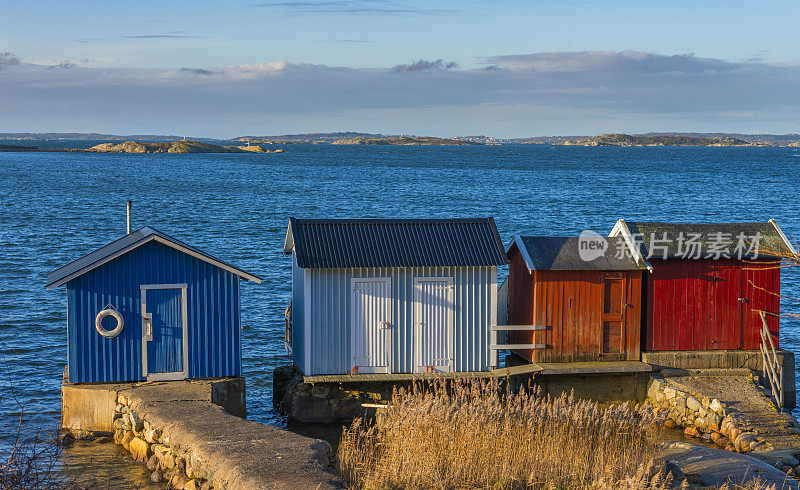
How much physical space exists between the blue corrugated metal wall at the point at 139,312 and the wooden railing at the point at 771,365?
10.7 metres

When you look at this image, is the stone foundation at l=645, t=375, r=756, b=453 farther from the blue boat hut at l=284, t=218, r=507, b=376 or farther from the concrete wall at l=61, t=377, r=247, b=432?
the concrete wall at l=61, t=377, r=247, b=432

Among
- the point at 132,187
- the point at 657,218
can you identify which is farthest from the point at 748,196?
the point at 132,187

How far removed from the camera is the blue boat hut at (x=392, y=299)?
55.9 ft

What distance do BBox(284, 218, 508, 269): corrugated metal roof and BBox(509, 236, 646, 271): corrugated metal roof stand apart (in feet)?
2.93

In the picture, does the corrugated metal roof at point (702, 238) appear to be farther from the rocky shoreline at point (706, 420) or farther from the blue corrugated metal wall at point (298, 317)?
the blue corrugated metal wall at point (298, 317)

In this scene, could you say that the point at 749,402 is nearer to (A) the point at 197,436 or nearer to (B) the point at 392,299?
(B) the point at 392,299

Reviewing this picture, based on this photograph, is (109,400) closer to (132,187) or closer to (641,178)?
(132,187)

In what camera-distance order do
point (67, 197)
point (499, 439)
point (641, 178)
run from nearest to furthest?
point (499, 439)
point (67, 197)
point (641, 178)

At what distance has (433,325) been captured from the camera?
1738 centimetres

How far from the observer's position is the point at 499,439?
11.7 meters

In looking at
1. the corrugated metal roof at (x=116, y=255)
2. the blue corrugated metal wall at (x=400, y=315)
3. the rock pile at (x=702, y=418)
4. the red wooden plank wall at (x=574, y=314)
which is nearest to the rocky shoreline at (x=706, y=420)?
the rock pile at (x=702, y=418)

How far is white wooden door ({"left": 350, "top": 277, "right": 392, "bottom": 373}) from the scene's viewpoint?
56.3 ft

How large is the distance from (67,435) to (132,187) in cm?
7949

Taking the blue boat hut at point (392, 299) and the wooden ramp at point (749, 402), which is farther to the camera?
the blue boat hut at point (392, 299)
